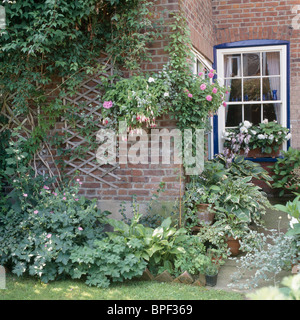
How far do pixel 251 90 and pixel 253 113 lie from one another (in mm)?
412

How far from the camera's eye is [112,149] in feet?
15.0

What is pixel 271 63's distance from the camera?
6.86 m

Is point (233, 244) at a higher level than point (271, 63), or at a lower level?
lower

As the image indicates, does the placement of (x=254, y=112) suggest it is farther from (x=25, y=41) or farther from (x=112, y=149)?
(x=25, y=41)

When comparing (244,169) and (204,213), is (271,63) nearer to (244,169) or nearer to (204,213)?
(244,169)

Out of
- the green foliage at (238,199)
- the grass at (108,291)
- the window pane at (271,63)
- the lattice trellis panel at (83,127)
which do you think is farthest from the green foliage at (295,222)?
the window pane at (271,63)

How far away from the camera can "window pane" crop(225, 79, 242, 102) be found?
23.0 feet

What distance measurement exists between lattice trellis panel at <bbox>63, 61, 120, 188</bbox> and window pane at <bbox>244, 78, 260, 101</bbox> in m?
3.23

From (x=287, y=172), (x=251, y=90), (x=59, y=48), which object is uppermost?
(x=59, y=48)

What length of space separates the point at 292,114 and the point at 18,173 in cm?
466

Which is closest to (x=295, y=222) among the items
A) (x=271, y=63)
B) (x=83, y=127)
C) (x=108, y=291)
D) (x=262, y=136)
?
(x=108, y=291)

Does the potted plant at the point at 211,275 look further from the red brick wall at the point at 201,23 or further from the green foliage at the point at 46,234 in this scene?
the red brick wall at the point at 201,23

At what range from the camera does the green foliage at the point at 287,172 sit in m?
6.16
